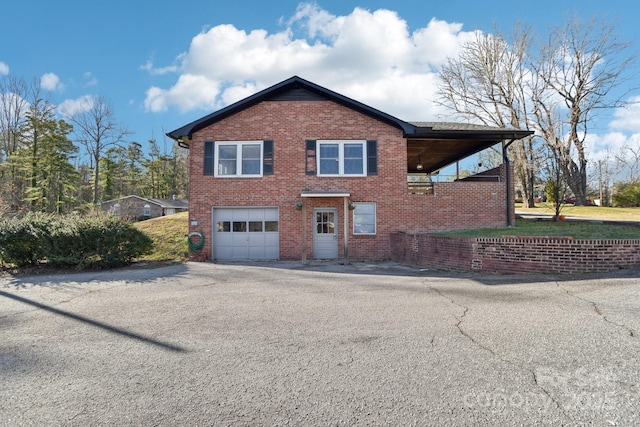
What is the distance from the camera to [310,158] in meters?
12.6

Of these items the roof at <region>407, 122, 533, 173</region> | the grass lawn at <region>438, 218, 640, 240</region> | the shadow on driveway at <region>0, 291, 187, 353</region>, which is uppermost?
the roof at <region>407, 122, 533, 173</region>

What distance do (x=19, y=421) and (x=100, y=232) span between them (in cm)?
863

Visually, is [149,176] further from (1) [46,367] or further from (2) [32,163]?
(1) [46,367]

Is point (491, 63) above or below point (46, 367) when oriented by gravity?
above

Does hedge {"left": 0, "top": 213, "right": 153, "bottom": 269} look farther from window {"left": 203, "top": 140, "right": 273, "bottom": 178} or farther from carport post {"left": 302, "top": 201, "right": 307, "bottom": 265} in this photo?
carport post {"left": 302, "top": 201, "right": 307, "bottom": 265}

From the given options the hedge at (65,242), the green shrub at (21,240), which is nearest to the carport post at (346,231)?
the hedge at (65,242)

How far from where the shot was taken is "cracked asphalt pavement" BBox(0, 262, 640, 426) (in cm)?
266

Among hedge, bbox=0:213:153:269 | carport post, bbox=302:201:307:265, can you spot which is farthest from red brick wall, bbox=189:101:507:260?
hedge, bbox=0:213:153:269

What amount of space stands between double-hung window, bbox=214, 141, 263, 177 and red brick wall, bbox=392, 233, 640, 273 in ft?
22.6

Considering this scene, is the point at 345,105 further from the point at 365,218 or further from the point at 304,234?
the point at 304,234

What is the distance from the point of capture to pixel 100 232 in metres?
10.1

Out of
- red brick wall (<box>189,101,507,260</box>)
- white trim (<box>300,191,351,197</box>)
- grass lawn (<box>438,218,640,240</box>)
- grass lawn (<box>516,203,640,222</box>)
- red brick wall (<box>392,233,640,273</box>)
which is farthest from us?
grass lawn (<box>516,203,640,222</box>)

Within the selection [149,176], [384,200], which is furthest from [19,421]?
[149,176]

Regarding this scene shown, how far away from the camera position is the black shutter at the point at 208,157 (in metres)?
12.7
